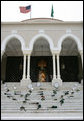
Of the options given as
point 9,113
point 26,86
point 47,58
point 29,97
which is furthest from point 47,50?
point 9,113

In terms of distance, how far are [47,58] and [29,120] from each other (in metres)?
10.6

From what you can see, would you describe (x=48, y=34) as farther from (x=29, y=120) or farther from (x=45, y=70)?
(x=29, y=120)

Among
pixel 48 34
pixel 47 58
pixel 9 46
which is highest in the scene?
pixel 48 34

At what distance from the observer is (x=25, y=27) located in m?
12.0

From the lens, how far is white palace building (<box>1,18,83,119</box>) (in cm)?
1142

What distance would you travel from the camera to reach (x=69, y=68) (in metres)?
15.7

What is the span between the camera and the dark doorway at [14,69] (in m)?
15.6

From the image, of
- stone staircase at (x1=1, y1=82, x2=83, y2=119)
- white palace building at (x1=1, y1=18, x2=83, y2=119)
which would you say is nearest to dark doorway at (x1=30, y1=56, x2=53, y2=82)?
white palace building at (x1=1, y1=18, x2=83, y2=119)

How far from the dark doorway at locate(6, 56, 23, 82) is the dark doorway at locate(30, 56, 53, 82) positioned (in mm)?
1300

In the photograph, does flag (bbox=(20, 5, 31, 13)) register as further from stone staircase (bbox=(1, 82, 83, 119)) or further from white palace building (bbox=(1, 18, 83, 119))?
stone staircase (bbox=(1, 82, 83, 119))

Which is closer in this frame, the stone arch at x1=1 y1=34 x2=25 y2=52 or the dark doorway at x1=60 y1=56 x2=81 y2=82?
the stone arch at x1=1 y1=34 x2=25 y2=52

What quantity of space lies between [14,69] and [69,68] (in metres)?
6.08

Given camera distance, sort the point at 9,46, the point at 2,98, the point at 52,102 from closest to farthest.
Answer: the point at 52,102 → the point at 2,98 → the point at 9,46

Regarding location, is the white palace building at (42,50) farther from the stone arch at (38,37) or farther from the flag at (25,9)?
the flag at (25,9)
